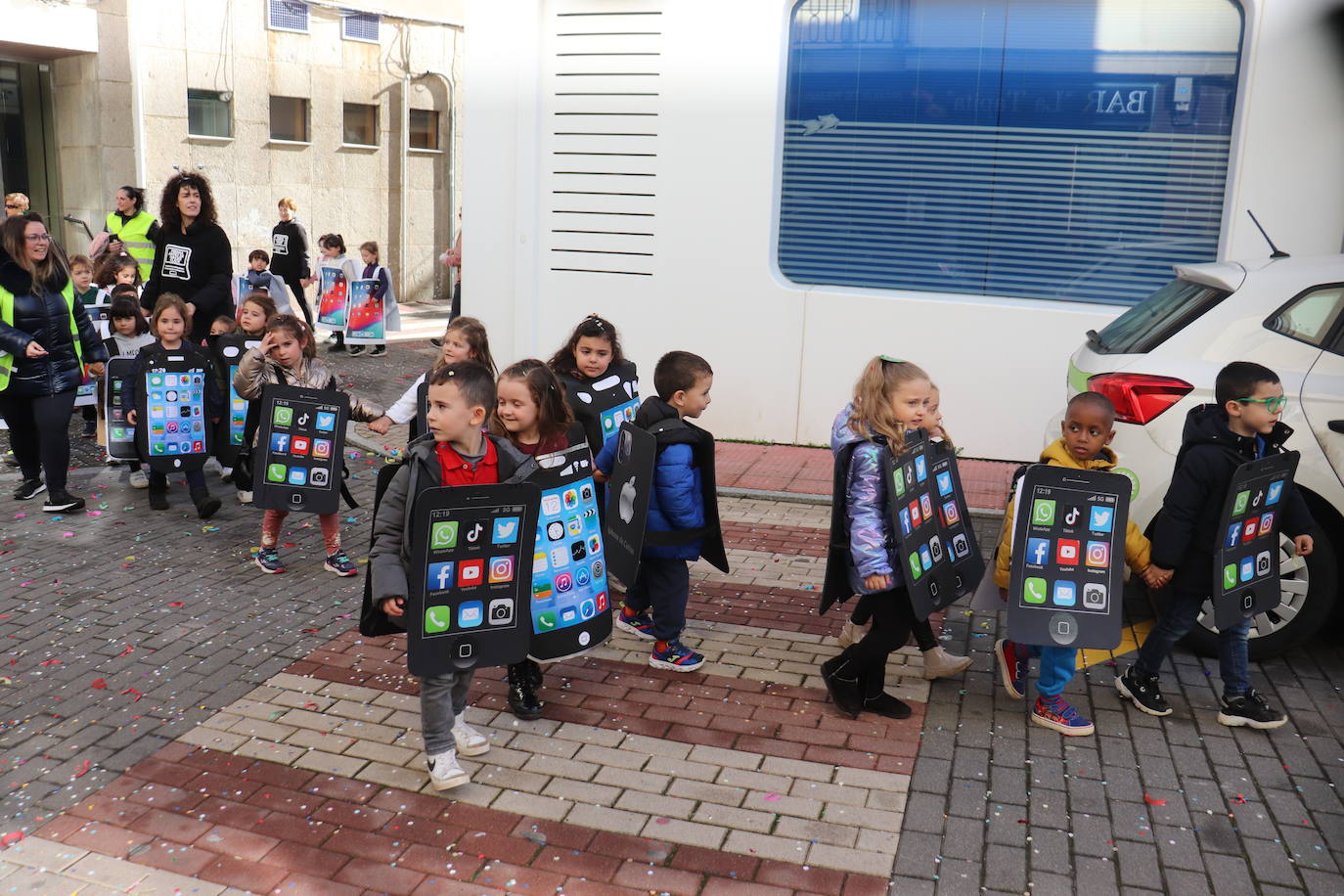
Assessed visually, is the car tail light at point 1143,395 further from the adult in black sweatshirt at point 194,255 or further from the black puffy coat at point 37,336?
the adult in black sweatshirt at point 194,255

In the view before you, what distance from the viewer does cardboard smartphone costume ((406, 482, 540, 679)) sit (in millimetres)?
4078

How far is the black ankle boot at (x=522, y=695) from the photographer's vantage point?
490 centimetres

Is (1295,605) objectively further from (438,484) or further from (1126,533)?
(438,484)

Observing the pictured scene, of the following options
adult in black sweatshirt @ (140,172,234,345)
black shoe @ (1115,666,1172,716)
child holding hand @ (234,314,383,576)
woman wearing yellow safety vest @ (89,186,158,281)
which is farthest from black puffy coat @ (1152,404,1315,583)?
woman wearing yellow safety vest @ (89,186,158,281)

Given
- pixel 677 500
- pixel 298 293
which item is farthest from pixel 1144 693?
pixel 298 293

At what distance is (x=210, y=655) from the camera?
18.2ft

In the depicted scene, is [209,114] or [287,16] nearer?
[209,114]

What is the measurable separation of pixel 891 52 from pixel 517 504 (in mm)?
7232

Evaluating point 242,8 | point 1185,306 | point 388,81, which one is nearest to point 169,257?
point 1185,306

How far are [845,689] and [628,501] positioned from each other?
1202 millimetres

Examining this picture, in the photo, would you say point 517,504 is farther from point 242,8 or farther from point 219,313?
point 242,8

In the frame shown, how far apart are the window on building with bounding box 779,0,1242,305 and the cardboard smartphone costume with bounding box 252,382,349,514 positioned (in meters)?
4.95

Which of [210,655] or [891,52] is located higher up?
[891,52]

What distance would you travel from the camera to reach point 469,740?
4.59 metres
